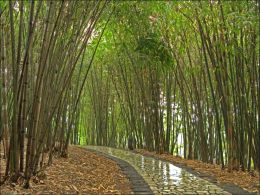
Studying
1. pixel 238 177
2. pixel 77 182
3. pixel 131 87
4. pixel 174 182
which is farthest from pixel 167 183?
pixel 131 87

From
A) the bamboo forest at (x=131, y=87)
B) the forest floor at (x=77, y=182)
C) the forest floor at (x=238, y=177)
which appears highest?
the bamboo forest at (x=131, y=87)

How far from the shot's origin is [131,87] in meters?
10.1

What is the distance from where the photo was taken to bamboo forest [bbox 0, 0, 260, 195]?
3.66m

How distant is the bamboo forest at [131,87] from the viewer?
12.0 feet

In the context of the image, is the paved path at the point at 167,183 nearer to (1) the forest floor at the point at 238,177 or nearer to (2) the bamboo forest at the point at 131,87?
(2) the bamboo forest at the point at 131,87

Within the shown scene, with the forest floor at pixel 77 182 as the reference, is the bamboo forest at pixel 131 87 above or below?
above

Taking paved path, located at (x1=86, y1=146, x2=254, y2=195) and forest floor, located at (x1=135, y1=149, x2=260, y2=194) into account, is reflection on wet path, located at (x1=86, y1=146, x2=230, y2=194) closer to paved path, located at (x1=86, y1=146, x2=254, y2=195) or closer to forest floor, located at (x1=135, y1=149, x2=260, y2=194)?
paved path, located at (x1=86, y1=146, x2=254, y2=195)

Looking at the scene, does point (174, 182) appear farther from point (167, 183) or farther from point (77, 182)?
point (77, 182)

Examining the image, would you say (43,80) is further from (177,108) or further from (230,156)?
(177,108)

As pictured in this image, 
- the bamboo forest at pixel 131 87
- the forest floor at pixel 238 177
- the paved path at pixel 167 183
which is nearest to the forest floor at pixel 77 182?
the bamboo forest at pixel 131 87

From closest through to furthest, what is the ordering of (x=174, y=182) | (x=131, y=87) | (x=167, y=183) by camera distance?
(x=167, y=183) → (x=174, y=182) → (x=131, y=87)

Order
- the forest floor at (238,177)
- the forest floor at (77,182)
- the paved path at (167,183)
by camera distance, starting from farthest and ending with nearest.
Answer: the forest floor at (238,177) → the paved path at (167,183) → the forest floor at (77,182)

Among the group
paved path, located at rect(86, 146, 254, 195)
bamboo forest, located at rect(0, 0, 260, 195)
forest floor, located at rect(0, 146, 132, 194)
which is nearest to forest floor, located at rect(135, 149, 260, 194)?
bamboo forest, located at rect(0, 0, 260, 195)

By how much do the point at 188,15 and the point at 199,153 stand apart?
4.38m
